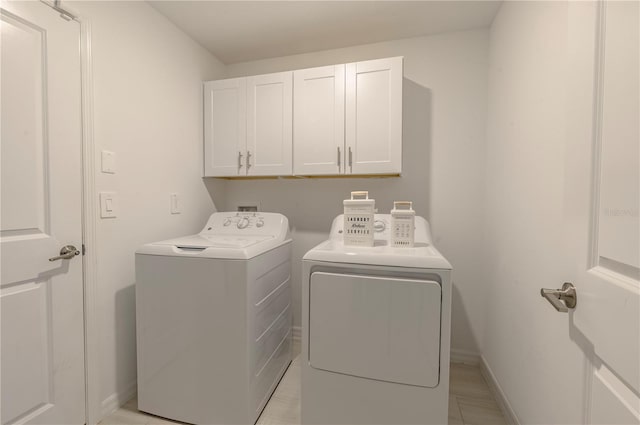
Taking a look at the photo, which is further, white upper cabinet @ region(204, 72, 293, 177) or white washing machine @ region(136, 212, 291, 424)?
white upper cabinet @ region(204, 72, 293, 177)

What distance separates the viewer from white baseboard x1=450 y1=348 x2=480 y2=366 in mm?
2020

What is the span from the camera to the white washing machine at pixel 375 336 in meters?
1.13

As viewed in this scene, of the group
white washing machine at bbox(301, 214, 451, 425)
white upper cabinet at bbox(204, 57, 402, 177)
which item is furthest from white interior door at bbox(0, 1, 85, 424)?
white washing machine at bbox(301, 214, 451, 425)

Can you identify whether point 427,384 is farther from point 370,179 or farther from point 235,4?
point 235,4

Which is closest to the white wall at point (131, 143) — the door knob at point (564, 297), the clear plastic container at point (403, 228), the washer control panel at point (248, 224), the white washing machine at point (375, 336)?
the washer control panel at point (248, 224)

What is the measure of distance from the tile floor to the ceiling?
2465 millimetres

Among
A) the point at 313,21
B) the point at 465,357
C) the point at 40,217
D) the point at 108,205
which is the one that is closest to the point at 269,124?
the point at 313,21

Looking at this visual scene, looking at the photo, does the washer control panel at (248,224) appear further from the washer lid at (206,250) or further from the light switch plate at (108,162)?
the light switch plate at (108,162)

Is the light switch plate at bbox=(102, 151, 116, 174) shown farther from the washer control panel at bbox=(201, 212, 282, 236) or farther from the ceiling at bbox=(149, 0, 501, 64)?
the ceiling at bbox=(149, 0, 501, 64)

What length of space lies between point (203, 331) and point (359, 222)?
99 cm

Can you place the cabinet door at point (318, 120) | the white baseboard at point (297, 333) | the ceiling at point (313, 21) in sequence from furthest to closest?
1. the white baseboard at point (297, 333)
2. the cabinet door at point (318, 120)
3. the ceiling at point (313, 21)

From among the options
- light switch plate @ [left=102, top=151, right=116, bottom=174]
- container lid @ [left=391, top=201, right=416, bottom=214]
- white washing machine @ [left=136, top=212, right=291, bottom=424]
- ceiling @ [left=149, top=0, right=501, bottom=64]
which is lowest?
white washing machine @ [left=136, top=212, right=291, bottom=424]

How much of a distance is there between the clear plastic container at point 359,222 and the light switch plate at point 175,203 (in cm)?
129

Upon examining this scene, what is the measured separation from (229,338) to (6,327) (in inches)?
34.5
